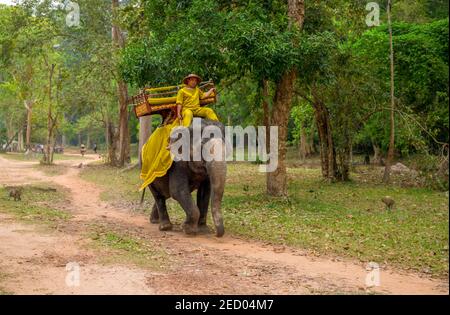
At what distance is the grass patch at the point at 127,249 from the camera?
8577 mm

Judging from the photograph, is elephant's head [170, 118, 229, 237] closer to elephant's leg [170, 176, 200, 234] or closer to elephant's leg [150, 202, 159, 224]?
elephant's leg [170, 176, 200, 234]

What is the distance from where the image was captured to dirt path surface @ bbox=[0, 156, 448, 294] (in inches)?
281

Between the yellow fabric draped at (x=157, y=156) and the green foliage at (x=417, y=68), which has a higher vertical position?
the green foliage at (x=417, y=68)

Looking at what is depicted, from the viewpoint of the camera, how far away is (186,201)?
1110cm

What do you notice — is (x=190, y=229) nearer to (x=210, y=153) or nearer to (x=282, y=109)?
(x=210, y=153)

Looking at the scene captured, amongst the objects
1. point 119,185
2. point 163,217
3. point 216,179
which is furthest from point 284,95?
point 119,185

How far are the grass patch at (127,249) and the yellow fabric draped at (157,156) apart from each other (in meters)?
1.47

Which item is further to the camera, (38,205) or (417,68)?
(417,68)

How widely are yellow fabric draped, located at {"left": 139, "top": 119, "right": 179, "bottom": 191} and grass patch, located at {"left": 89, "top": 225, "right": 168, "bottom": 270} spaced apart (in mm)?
1467

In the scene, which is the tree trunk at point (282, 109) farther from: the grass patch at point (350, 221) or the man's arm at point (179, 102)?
the man's arm at point (179, 102)

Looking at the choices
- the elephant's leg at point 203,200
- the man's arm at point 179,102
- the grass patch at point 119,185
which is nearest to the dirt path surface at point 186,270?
the elephant's leg at point 203,200

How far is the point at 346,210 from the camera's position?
49.1 feet

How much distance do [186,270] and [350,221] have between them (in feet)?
20.3
